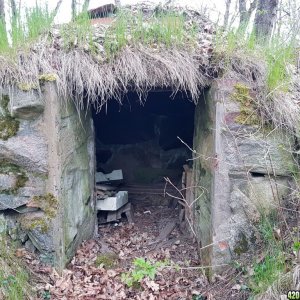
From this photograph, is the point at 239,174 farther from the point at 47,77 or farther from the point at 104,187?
the point at 104,187

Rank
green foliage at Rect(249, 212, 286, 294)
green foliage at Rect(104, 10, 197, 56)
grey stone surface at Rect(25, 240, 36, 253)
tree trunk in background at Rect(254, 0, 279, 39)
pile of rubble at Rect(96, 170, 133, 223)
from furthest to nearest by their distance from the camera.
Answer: tree trunk in background at Rect(254, 0, 279, 39) → pile of rubble at Rect(96, 170, 133, 223) → green foliage at Rect(104, 10, 197, 56) → grey stone surface at Rect(25, 240, 36, 253) → green foliage at Rect(249, 212, 286, 294)

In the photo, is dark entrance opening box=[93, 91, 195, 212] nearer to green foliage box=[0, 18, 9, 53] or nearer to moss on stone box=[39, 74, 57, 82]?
green foliage box=[0, 18, 9, 53]

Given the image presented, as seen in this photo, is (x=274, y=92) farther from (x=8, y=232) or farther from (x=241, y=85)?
(x=8, y=232)

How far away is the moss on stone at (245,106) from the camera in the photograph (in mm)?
3471

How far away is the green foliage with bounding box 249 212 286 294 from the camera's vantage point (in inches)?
110

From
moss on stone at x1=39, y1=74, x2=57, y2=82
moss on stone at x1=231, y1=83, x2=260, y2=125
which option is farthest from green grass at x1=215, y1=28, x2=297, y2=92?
moss on stone at x1=39, y1=74, x2=57, y2=82

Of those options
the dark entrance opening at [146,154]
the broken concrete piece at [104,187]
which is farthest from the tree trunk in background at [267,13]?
the broken concrete piece at [104,187]

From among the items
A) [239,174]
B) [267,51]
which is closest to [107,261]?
[239,174]

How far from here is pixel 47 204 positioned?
3432 millimetres

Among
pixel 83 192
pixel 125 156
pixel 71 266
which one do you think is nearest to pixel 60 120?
pixel 83 192

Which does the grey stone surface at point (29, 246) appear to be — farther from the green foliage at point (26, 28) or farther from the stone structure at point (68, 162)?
the green foliage at point (26, 28)

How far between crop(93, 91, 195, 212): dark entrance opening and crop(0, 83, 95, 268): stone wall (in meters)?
2.51

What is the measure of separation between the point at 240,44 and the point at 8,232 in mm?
3038

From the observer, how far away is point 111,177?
5.66 metres
